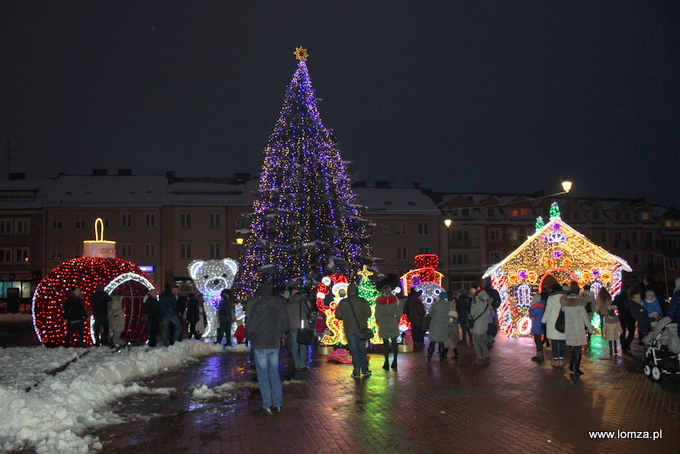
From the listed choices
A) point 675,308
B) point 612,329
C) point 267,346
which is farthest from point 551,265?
point 267,346

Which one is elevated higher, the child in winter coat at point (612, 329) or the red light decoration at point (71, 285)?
the red light decoration at point (71, 285)

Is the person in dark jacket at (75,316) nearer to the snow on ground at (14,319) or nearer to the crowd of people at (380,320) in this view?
the crowd of people at (380,320)

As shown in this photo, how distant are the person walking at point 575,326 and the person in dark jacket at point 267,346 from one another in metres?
5.93

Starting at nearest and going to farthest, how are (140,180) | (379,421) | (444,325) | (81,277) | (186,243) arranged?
(379,421), (444,325), (81,277), (186,243), (140,180)

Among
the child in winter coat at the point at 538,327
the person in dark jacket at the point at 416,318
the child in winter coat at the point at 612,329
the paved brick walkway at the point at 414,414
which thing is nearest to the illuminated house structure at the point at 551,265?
the person in dark jacket at the point at 416,318

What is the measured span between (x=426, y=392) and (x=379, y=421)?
7.71 feet

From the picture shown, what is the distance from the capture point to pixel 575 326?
40.3 feet

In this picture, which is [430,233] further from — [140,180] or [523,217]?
[140,180]

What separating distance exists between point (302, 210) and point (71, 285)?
9940 millimetres

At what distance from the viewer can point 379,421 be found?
330 inches

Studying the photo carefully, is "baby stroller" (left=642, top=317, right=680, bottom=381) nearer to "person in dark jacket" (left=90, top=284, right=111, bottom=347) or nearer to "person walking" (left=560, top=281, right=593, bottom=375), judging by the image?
"person walking" (left=560, top=281, right=593, bottom=375)

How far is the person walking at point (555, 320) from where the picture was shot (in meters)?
13.1

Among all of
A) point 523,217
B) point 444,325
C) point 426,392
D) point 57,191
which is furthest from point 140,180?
point 426,392

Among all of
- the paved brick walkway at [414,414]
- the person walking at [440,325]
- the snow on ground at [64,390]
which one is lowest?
the paved brick walkway at [414,414]
